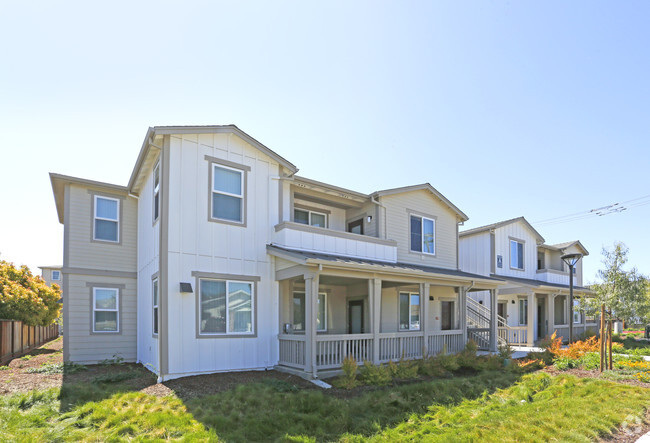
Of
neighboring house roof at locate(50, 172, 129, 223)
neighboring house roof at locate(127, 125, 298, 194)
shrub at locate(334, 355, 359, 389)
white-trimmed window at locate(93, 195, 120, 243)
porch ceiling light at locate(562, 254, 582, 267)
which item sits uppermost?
neighboring house roof at locate(127, 125, 298, 194)

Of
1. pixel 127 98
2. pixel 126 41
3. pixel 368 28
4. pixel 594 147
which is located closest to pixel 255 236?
pixel 127 98

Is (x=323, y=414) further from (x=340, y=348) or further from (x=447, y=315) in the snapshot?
(x=447, y=315)

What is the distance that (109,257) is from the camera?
14336 millimetres

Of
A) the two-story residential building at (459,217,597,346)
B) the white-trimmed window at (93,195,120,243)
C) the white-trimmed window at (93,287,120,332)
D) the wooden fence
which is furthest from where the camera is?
the two-story residential building at (459,217,597,346)

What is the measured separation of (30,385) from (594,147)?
63.6 ft

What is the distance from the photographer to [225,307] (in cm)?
1153

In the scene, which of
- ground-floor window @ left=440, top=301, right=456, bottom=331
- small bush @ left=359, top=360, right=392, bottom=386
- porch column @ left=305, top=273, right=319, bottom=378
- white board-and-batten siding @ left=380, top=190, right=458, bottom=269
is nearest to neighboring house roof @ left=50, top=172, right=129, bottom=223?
porch column @ left=305, top=273, right=319, bottom=378

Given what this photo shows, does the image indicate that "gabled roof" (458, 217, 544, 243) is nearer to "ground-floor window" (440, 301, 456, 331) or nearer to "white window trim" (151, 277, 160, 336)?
"ground-floor window" (440, 301, 456, 331)

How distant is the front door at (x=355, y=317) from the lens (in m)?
16.0

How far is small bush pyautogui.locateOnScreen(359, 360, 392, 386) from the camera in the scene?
1048 centimetres

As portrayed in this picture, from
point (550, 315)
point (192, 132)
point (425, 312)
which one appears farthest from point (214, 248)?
point (550, 315)

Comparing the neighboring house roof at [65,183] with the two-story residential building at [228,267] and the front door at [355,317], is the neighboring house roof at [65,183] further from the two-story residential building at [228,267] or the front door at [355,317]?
the front door at [355,317]

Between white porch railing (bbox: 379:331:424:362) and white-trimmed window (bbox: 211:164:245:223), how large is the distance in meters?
5.68

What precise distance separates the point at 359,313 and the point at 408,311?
227 centimetres
